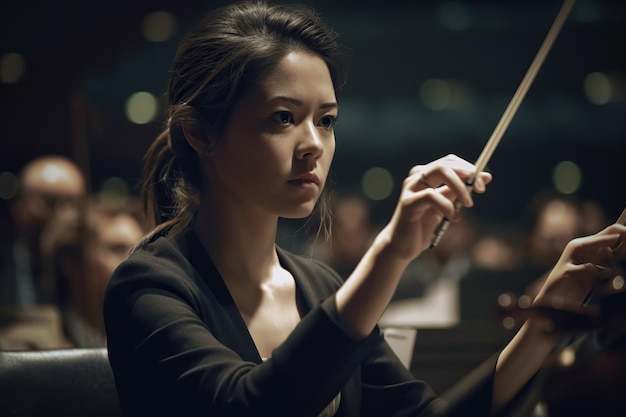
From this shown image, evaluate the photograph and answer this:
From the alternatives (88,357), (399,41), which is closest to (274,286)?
(88,357)

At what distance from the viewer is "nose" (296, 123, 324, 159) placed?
117cm

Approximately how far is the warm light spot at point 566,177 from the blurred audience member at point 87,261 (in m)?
9.20

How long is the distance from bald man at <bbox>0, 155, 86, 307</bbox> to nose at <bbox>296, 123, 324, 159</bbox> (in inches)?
86.2

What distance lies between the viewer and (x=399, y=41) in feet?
32.9

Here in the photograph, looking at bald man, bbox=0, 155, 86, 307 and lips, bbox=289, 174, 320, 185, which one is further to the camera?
bald man, bbox=0, 155, 86, 307

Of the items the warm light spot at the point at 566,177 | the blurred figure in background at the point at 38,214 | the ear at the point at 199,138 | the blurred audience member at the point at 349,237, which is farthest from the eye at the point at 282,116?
the warm light spot at the point at 566,177

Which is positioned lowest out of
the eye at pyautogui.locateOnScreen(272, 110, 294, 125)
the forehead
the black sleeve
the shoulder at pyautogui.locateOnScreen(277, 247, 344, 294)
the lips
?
the shoulder at pyautogui.locateOnScreen(277, 247, 344, 294)

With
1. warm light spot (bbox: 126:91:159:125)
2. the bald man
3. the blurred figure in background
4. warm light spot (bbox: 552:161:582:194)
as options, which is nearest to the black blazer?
the blurred figure in background

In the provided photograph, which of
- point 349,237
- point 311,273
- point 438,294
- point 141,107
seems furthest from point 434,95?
point 311,273

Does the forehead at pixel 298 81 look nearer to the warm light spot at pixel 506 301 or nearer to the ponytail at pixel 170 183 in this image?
the ponytail at pixel 170 183

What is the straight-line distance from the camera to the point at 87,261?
2.97 meters

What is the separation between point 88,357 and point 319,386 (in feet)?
2.10

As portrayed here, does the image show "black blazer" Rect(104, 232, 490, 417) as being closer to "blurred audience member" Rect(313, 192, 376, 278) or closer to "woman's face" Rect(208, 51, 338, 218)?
"woman's face" Rect(208, 51, 338, 218)

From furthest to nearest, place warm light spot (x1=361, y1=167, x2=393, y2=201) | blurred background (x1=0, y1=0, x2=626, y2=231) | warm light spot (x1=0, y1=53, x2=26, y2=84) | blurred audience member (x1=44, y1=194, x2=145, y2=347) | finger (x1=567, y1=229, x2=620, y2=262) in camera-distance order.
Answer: warm light spot (x1=361, y1=167, x2=393, y2=201) < blurred background (x1=0, y1=0, x2=626, y2=231) < warm light spot (x1=0, y1=53, x2=26, y2=84) < blurred audience member (x1=44, y1=194, x2=145, y2=347) < finger (x1=567, y1=229, x2=620, y2=262)
